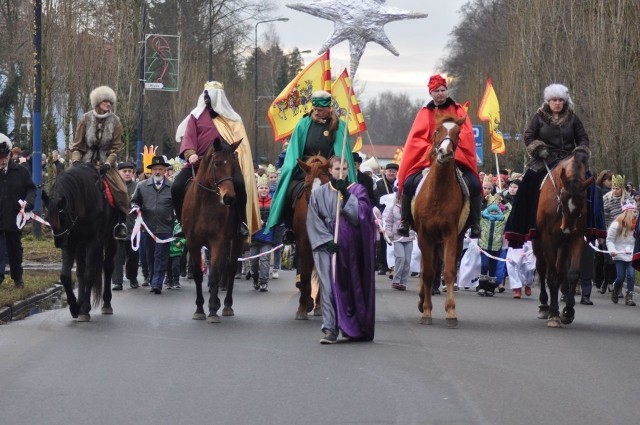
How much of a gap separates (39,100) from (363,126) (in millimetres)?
7768

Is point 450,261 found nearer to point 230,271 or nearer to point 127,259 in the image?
point 230,271

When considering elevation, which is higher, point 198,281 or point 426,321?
point 198,281

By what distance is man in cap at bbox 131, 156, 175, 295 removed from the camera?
21750 mm

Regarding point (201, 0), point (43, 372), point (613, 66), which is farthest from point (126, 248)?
point (201, 0)

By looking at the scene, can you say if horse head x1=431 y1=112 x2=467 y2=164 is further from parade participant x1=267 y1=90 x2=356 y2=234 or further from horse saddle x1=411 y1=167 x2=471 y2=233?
parade participant x1=267 y1=90 x2=356 y2=234

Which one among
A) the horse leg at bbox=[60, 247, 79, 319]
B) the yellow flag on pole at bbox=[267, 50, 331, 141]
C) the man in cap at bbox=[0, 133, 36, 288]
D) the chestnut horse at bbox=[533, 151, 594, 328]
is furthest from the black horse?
the yellow flag on pole at bbox=[267, 50, 331, 141]

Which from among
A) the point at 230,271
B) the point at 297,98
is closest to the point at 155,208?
the point at 230,271

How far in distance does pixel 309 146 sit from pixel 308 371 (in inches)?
208

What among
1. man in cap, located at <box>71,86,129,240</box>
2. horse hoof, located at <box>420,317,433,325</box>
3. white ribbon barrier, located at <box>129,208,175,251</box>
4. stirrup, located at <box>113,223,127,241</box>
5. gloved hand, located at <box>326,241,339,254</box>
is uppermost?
man in cap, located at <box>71,86,129,240</box>

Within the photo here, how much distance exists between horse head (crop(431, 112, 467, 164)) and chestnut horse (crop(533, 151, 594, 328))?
1.30 meters

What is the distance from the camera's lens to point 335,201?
13.8m

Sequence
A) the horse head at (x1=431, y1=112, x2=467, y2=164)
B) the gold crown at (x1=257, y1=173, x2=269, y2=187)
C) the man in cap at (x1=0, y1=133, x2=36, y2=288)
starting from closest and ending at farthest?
the horse head at (x1=431, y1=112, x2=467, y2=164), the man in cap at (x1=0, y1=133, x2=36, y2=288), the gold crown at (x1=257, y1=173, x2=269, y2=187)

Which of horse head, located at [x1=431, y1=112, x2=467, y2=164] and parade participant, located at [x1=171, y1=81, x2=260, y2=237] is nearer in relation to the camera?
horse head, located at [x1=431, y1=112, x2=467, y2=164]

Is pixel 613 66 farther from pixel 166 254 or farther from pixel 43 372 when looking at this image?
pixel 43 372
